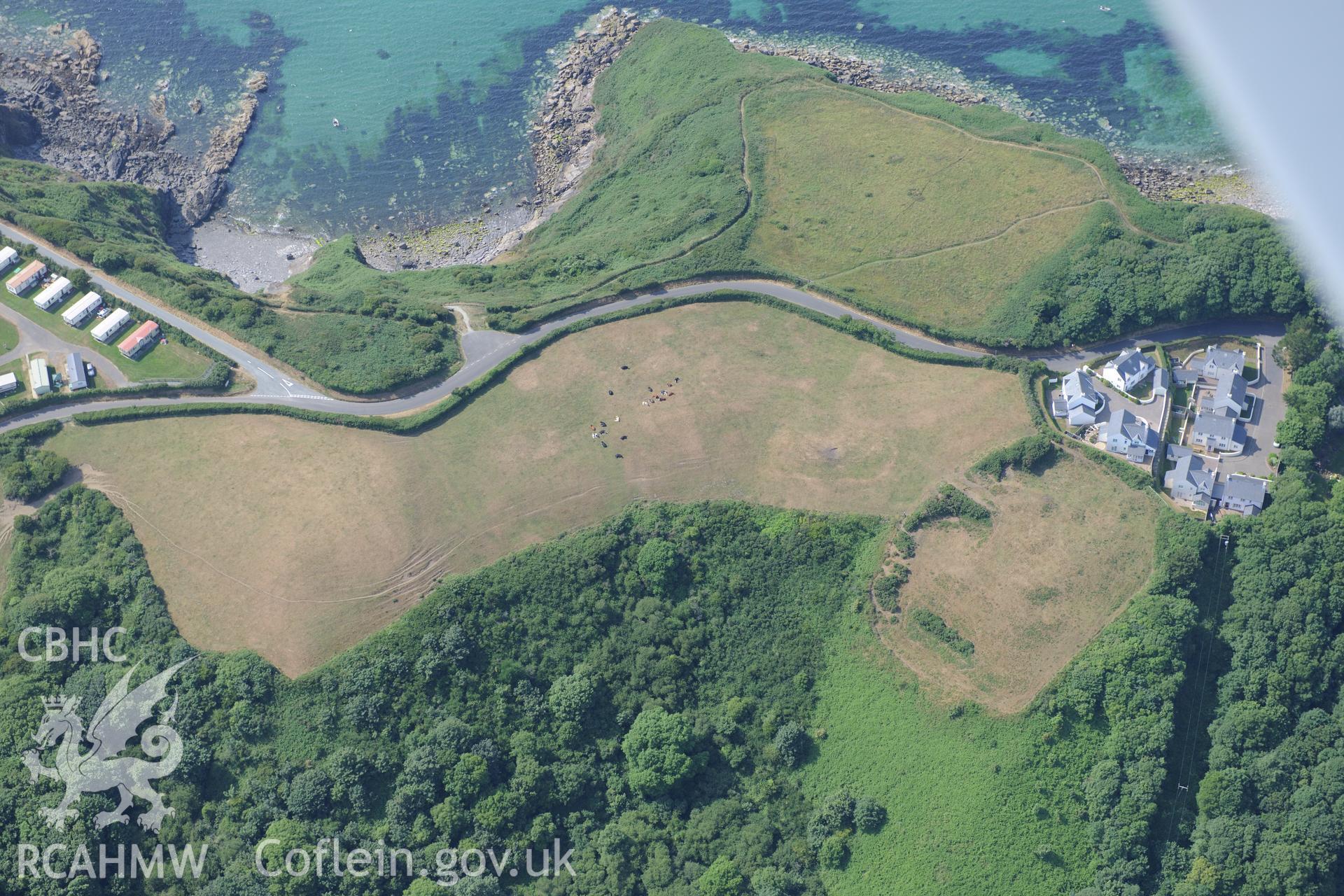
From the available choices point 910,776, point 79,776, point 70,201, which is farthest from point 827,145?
point 79,776

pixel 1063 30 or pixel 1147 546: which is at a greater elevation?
pixel 1063 30

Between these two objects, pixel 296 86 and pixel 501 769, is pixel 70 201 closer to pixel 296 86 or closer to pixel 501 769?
pixel 296 86

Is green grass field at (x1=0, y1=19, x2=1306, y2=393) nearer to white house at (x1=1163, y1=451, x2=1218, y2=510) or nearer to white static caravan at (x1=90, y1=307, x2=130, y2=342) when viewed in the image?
white static caravan at (x1=90, y1=307, x2=130, y2=342)

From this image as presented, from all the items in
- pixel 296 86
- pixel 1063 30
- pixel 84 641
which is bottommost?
pixel 84 641

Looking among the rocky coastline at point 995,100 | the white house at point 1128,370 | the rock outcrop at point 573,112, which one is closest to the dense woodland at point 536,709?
the white house at point 1128,370

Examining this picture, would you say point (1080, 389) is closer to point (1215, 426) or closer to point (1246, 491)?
point (1215, 426)

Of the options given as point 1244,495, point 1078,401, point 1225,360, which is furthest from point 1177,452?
point 1225,360

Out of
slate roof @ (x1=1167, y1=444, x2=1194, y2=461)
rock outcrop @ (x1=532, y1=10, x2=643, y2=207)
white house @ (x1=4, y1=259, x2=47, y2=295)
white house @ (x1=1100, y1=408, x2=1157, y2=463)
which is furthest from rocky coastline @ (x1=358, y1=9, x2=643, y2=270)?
slate roof @ (x1=1167, y1=444, x2=1194, y2=461)
